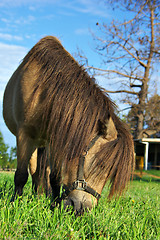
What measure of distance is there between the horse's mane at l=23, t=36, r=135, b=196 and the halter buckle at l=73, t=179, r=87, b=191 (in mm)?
203

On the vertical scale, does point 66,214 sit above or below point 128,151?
below

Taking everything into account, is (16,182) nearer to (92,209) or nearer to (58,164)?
(58,164)

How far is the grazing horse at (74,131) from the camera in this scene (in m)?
2.12

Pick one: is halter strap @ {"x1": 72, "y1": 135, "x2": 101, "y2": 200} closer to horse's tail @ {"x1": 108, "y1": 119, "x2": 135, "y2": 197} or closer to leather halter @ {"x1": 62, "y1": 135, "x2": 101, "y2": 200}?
leather halter @ {"x1": 62, "y1": 135, "x2": 101, "y2": 200}

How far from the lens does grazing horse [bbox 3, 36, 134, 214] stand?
2125mm

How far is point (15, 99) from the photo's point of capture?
3014mm

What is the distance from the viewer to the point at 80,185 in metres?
2.09

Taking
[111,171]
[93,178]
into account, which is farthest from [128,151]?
[93,178]

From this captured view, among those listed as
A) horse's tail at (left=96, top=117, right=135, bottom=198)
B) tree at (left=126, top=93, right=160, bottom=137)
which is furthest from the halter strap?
tree at (left=126, top=93, right=160, bottom=137)

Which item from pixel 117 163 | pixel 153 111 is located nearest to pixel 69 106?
pixel 117 163

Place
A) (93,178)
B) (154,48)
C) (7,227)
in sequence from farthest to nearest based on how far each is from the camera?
(154,48), (93,178), (7,227)

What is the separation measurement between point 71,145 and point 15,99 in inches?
46.0

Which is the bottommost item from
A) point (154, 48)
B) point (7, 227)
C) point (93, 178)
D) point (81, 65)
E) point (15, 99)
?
point (7, 227)

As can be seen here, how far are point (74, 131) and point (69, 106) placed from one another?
9.9 inches
